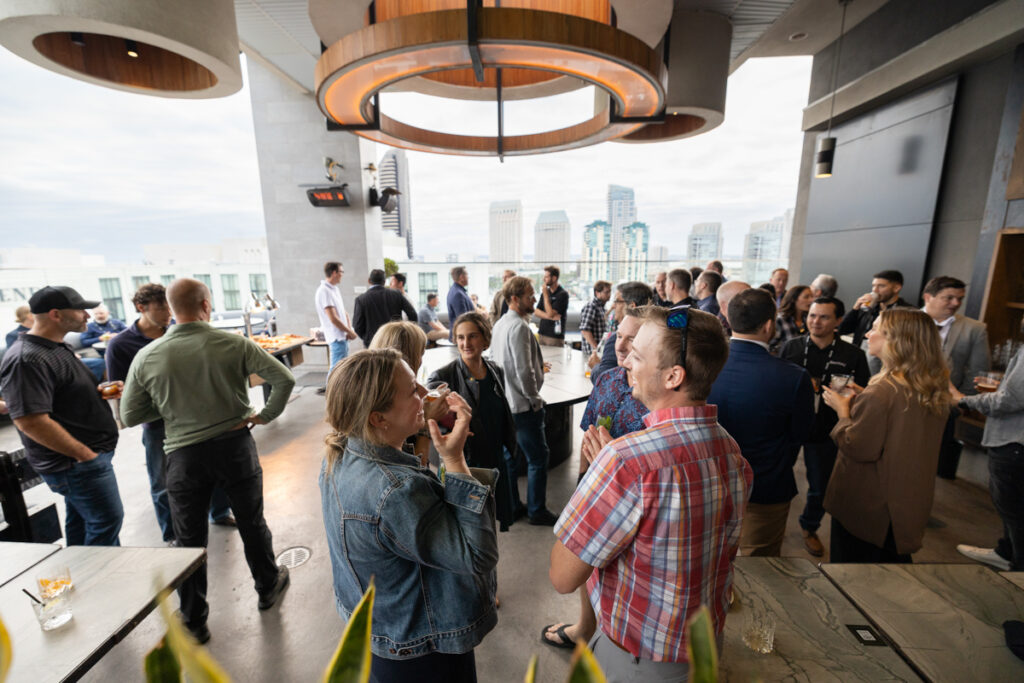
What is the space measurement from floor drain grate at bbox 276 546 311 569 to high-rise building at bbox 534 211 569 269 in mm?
7410

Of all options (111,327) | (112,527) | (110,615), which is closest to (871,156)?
(110,615)

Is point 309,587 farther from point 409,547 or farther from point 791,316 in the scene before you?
point 791,316

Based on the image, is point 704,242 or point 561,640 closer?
point 561,640

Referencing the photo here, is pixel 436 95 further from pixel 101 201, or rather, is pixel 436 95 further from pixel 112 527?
pixel 101 201

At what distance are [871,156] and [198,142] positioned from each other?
12.1m

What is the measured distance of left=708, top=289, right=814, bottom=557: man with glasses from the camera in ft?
6.36

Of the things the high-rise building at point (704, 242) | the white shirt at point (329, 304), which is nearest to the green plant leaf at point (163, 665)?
the white shirt at point (329, 304)

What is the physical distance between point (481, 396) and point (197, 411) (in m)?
1.43

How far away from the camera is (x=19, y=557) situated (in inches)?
62.7

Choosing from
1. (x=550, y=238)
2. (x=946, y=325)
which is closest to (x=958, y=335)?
(x=946, y=325)

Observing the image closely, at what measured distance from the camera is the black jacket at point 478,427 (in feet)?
7.73

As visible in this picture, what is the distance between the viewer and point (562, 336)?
231 inches

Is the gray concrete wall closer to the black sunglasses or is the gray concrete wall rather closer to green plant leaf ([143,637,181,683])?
the black sunglasses

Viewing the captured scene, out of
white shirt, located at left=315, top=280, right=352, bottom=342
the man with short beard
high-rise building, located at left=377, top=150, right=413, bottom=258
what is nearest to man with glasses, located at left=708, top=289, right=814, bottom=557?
the man with short beard
